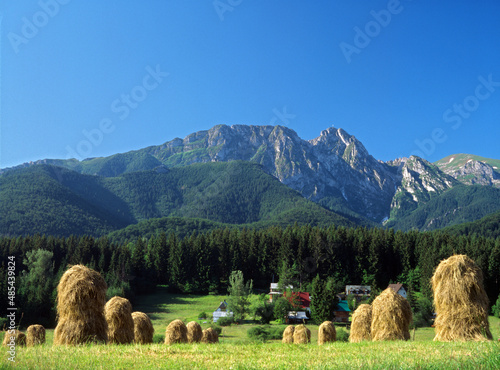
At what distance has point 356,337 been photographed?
2356 cm

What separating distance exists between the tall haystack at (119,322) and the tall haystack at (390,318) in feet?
40.5

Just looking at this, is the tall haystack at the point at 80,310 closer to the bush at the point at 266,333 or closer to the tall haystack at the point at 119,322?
the tall haystack at the point at 119,322

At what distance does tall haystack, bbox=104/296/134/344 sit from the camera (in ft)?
59.4

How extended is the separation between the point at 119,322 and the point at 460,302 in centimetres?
1510

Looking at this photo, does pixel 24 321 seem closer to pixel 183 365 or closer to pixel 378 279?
pixel 183 365

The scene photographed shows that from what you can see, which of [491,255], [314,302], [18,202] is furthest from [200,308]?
[18,202]

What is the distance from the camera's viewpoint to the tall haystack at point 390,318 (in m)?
19.2

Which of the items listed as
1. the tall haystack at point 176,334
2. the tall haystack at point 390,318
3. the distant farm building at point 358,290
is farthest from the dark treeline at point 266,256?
the tall haystack at point 390,318

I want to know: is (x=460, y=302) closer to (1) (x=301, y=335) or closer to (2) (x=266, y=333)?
(1) (x=301, y=335)

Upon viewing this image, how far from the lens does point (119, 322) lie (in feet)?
60.5

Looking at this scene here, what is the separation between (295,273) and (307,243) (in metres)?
10.9

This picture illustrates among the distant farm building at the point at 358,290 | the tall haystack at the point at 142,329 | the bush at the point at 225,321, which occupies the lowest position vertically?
the bush at the point at 225,321

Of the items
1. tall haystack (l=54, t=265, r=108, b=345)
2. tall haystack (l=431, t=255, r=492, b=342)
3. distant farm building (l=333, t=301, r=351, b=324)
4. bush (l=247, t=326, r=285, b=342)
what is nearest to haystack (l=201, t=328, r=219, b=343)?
tall haystack (l=54, t=265, r=108, b=345)

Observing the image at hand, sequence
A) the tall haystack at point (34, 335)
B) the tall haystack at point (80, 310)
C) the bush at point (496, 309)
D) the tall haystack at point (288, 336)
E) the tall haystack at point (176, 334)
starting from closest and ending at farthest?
the tall haystack at point (80, 310)
the tall haystack at point (34, 335)
the tall haystack at point (176, 334)
the tall haystack at point (288, 336)
the bush at point (496, 309)
